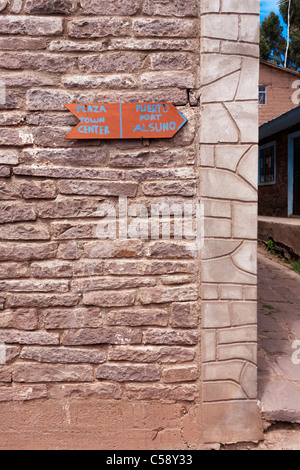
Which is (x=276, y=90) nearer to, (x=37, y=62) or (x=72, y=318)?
→ (x=37, y=62)

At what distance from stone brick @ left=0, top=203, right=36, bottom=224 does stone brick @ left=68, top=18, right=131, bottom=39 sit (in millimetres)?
1014

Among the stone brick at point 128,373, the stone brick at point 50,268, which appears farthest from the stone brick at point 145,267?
the stone brick at point 128,373

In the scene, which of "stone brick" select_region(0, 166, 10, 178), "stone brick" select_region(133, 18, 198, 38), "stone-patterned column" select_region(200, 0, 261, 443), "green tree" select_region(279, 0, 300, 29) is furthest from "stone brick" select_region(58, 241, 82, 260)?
"green tree" select_region(279, 0, 300, 29)

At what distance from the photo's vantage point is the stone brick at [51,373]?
6.60 ft

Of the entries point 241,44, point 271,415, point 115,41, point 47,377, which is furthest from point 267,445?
point 115,41

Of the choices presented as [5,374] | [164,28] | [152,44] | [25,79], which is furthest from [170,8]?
[5,374]

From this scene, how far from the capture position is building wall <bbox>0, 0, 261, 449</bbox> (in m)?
1.92

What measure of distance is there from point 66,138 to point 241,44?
3.70ft

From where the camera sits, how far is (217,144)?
76.8 inches

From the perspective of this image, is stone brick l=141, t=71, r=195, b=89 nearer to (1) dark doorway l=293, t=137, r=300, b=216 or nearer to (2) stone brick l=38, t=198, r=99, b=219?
(2) stone brick l=38, t=198, r=99, b=219

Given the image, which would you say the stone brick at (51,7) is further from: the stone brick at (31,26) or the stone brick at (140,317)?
the stone brick at (140,317)

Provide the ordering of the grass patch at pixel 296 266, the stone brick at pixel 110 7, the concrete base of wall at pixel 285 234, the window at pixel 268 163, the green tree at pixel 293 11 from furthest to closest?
the green tree at pixel 293 11 < the window at pixel 268 163 < the concrete base of wall at pixel 285 234 < the grass patch at pixel 296 266 < the stone brick at pixel 110 7

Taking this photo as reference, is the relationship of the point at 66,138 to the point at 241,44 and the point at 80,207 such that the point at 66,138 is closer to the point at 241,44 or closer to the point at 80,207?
the point at 80,207

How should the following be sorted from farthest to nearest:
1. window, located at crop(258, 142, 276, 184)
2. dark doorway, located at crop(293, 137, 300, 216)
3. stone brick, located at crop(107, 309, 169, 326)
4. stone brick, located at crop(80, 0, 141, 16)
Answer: window, located at crop(258, 142, 276, 184) → dark doorway, located at crop(293, 137, 300, 216) → stone brick, located at crop(107, 309, 169, 326) → stone brick, located at crop(80, 0, 141, 16)
